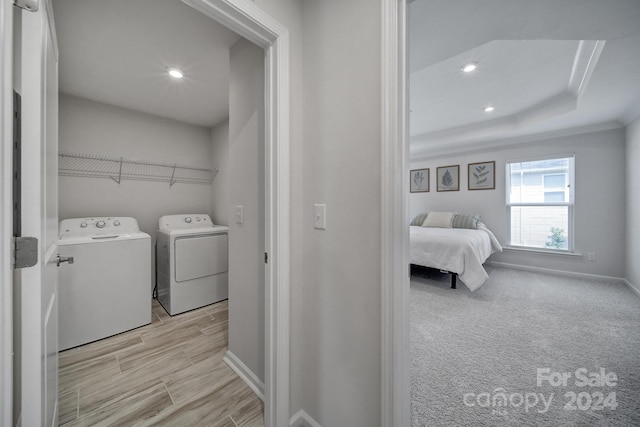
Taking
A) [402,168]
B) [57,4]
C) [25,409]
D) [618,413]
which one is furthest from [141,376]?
[618,413]

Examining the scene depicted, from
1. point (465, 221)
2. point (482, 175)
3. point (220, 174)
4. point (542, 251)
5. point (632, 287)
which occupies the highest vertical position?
point (482, 175)

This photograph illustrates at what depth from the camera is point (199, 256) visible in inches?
102

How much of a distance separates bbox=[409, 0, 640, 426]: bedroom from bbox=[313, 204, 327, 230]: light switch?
122 cm

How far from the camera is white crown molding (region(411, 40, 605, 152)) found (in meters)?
2.08

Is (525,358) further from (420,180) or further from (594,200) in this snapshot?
(420,180)

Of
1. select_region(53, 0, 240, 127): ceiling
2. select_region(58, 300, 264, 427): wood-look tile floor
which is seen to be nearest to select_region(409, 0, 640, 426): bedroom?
select_region(58, 300, 264, 427): wood-look tile floor

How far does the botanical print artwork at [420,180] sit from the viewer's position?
5.20 meters

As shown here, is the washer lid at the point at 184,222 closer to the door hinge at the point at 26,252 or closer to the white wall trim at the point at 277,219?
the white wall trim at the point at 277,219

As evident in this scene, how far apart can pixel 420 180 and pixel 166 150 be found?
4.85m

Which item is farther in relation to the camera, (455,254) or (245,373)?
(455,254)

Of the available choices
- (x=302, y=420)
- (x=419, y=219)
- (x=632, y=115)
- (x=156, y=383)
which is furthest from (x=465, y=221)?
(x=156, y=383)

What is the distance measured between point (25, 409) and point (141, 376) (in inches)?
49.0

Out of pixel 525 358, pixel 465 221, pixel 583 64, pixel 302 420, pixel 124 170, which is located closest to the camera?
pixel 302 420

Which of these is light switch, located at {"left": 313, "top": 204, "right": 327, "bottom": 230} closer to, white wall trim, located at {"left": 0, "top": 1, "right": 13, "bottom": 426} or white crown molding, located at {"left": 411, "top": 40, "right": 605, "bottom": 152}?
white wall trim, located at {"left": 0, "top": 1, "right": 13, "bottom": 426}
